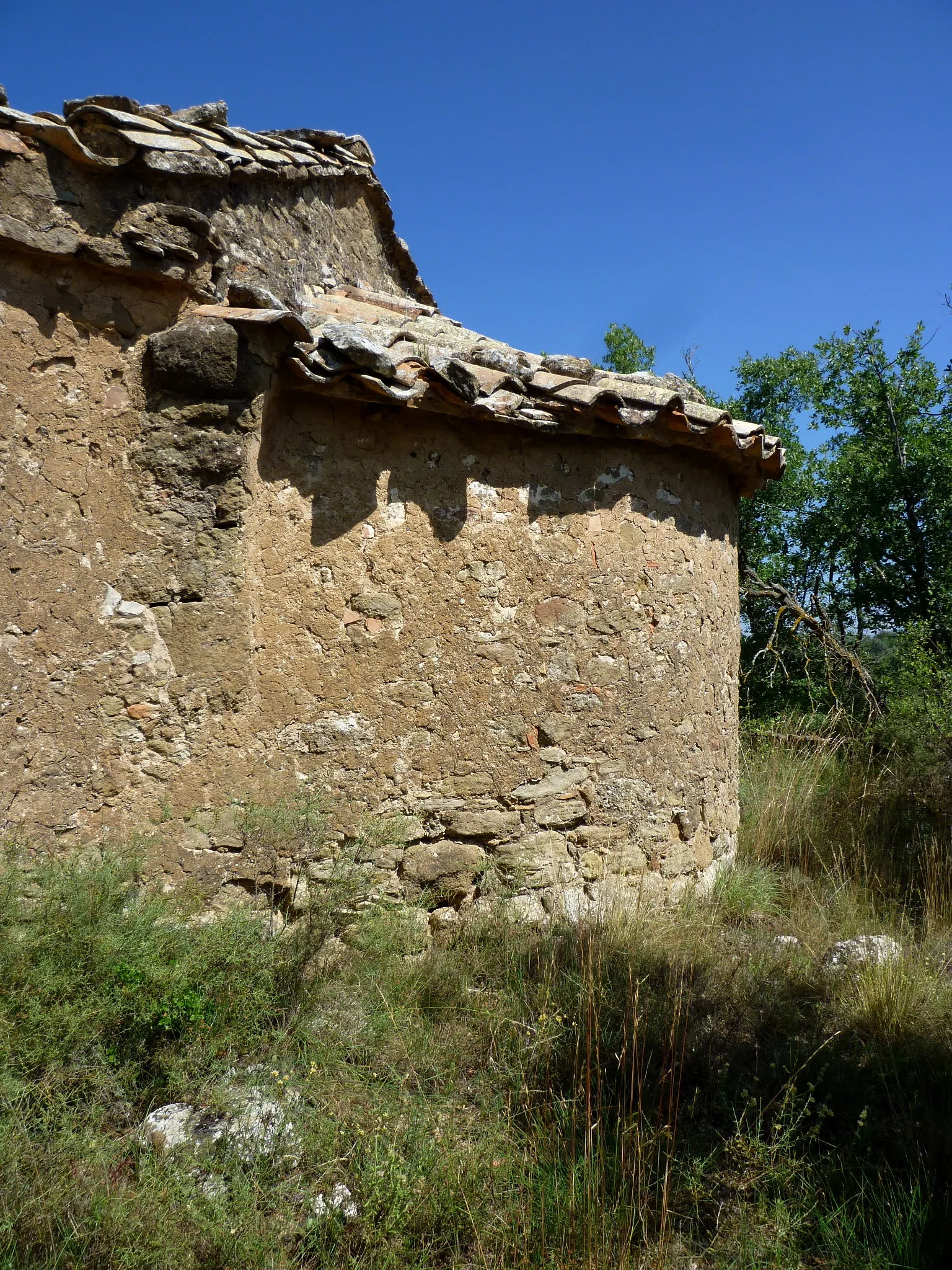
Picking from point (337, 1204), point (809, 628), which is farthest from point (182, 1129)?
point (809, 628)

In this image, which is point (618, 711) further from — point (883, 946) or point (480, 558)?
point (883, 946)

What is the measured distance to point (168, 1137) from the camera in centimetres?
260

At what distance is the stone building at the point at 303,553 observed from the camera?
3.27m

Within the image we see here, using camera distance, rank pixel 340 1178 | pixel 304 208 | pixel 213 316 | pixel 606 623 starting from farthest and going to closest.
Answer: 1. pixel 304 208
2. pixel 606 623
3. pixel 213 316
4. pixel 340 1178

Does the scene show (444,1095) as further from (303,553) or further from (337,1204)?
(303,553)

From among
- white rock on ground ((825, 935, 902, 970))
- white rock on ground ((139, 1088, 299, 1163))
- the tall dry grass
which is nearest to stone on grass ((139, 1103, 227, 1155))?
white rock on ground ((139, 1088, 299, 1163))

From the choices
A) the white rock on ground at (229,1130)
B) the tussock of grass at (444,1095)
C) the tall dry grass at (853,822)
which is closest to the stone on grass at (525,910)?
the tussock of grass at (444,1095)

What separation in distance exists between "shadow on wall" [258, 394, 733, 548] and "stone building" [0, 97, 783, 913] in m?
0.01

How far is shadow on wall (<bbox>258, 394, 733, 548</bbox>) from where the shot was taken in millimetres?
3744

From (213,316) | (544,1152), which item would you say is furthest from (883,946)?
(213,316)

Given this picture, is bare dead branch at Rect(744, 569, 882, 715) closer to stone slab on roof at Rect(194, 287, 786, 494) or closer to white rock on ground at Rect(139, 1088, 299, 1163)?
stone slab on roof at Rect(194, 287, 786, 494)

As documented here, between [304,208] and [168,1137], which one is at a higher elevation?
[304,208]

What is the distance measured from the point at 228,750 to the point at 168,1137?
1.38m

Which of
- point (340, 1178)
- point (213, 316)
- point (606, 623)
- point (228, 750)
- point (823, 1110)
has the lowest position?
point (340, 1178)
